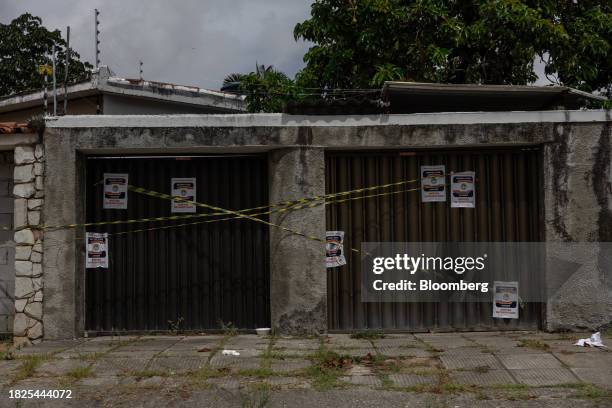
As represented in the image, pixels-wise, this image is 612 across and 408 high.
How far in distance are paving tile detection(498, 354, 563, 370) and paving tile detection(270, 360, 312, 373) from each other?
1916 mm

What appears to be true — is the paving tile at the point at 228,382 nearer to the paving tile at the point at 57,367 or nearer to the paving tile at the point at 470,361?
the paving tile at the point at 57,367

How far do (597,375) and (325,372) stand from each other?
2423mm

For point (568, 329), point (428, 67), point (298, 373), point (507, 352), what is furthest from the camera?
point (428, 67)

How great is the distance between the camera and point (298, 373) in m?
6.27

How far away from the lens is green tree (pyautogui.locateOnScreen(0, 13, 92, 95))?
23656 mm

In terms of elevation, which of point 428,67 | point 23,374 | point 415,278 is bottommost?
point 23,374

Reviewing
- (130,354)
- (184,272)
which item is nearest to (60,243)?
(184,272)

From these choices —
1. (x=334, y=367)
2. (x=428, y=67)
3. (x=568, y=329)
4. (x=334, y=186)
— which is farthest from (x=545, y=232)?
(x=428, y=67)

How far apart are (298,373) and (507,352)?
7.34 feet

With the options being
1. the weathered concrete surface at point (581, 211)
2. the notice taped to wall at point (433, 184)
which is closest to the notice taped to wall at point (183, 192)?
the notice taped to wall at point (433, 184)

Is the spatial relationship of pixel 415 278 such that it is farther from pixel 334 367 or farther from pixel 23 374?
pixel 23 374

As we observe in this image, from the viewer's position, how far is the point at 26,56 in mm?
24641

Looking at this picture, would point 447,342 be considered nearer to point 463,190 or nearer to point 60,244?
point 463,190

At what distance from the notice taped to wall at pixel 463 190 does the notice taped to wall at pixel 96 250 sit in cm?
438
